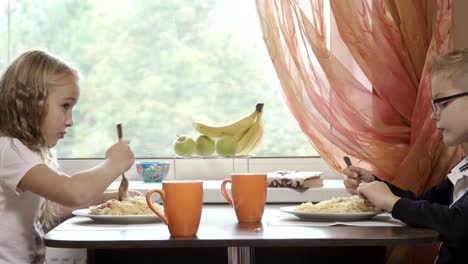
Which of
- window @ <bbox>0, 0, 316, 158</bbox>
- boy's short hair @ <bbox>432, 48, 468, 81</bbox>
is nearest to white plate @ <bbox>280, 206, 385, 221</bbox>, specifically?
boy's short hair @ <bbox>432, 48, 468, 81</bbox>

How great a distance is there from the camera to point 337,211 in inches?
66.2

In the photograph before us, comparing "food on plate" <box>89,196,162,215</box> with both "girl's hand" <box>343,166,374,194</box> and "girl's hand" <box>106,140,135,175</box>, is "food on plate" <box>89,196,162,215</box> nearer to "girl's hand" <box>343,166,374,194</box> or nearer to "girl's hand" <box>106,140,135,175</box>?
"girl's hand" <box>106,140,135,175</box>

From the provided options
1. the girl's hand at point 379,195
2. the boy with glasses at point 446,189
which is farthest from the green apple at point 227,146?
the girl's hand at point 379,195

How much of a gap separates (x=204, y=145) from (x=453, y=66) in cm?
108

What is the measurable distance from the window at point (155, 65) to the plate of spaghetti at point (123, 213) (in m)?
1.16

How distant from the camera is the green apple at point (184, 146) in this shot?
2.69 meters

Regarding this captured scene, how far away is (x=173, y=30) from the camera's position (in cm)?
286

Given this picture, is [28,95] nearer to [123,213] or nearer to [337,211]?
[123,213]

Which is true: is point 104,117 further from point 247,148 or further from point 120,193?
point 120,193

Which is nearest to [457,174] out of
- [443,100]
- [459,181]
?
[459,181]

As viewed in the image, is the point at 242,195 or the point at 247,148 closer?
the point at 242,195

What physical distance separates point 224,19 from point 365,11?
2.06 ft

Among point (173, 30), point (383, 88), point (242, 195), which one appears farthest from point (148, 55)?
point (242, 195)

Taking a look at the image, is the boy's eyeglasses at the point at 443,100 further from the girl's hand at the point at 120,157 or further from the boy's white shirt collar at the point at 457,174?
the girl's hand at the point at 120,157
